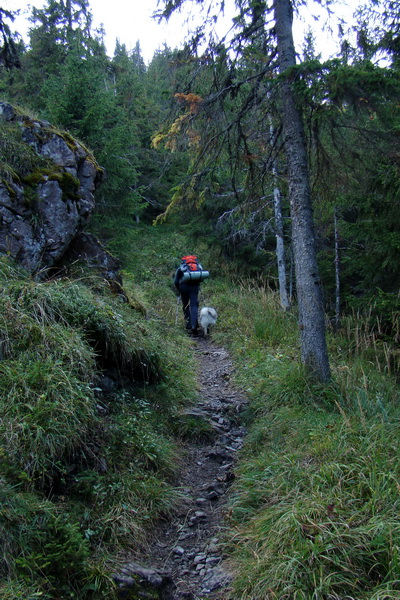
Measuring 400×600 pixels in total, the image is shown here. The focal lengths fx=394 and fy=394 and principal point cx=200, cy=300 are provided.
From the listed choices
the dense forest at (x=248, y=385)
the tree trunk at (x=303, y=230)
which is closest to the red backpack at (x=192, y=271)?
the dense forest at (x=248, y=385)

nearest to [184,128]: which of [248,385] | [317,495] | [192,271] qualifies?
[248,385]

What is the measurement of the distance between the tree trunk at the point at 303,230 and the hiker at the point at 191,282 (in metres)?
4.75

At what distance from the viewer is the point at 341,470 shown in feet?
10.3

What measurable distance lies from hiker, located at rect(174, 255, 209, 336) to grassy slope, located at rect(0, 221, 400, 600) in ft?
13.5

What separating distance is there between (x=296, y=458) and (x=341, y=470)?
604mm

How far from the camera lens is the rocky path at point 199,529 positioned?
2875 millimetres

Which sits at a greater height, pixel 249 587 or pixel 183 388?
pixel 183 388

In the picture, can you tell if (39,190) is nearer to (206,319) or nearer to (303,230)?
(303,230)

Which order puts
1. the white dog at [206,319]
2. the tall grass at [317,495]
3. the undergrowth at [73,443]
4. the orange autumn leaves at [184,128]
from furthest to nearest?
1. the white dog at [206,319]
2. the orange autumn leaves at [184,128]
3. the undergrowth at [73,443]
4. the tall grass at [317,495]

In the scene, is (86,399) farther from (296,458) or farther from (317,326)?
(317,326)

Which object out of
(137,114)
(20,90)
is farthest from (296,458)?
(137,114)

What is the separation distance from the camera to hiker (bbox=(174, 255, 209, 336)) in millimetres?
9930

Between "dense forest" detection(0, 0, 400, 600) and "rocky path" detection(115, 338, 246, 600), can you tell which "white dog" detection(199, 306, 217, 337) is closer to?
"dense forest" detection(0, 0, 400, 600)

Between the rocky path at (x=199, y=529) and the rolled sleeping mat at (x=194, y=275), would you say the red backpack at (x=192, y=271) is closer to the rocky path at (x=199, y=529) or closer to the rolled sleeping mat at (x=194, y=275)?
the rolled sleeping mat at (x=194, y=275)
